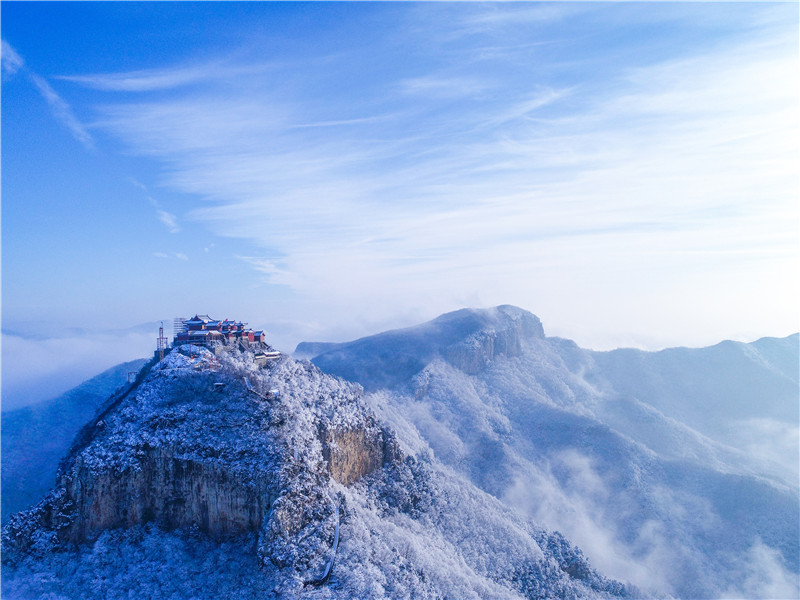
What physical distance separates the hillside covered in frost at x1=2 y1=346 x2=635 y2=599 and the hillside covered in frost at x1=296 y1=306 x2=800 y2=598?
37.5m

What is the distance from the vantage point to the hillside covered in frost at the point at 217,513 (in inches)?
1561

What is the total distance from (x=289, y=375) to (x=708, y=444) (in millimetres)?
134134

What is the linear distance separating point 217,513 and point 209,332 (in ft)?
91.8

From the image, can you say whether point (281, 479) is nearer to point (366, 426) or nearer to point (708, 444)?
A: point (366, 426)

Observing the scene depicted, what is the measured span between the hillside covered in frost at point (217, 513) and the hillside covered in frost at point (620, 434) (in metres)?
37.5

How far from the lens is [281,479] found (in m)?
43.1

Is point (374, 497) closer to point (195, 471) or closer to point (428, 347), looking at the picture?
point (195, 471)

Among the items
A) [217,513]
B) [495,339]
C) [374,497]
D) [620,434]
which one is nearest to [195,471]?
[217,513]

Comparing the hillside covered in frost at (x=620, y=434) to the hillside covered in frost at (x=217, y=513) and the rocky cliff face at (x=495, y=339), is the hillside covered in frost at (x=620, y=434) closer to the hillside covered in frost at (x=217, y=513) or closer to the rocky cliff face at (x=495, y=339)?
the rocky cliff face at (x=495, y=339)

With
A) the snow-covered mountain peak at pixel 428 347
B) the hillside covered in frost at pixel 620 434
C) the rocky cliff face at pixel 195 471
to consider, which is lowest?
the hillside covered in frost at pixel 620 434

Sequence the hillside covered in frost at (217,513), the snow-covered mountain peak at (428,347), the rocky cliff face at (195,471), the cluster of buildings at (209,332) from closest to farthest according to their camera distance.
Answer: the hillside covered in frost at (217,513)
the rocky cliff face at (195,471)
the cluster of buildings at (209,332)
the snow-covered mountain peak at (428,347)

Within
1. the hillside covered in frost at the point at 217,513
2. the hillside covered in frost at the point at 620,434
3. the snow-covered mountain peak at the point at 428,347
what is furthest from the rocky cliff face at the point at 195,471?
the snow-covered mountain peak at the point at 428,347

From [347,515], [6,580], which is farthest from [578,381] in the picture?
[6,580]

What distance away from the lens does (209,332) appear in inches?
2562
